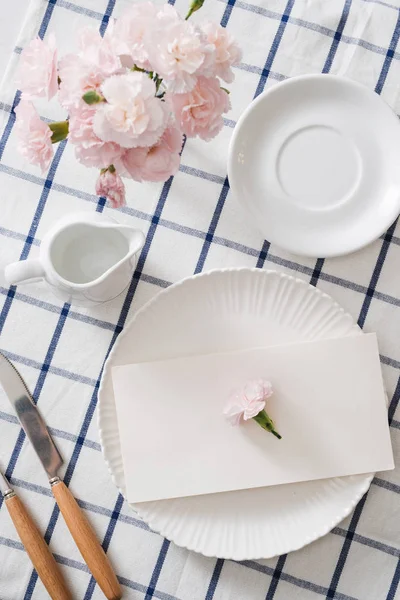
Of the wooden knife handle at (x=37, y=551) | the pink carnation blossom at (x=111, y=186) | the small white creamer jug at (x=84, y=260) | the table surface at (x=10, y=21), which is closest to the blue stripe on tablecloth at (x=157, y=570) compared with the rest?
the wooden knife handle at (x=37, y=551)

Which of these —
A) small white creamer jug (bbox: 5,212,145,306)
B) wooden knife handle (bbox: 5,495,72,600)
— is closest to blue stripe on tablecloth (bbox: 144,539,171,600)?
wooden knife handle (bbox: 5,495,72,600)

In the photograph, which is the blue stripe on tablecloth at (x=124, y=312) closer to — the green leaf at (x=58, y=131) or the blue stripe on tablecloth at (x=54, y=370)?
the blue stripe on tablecloth at (x=54, y=370)

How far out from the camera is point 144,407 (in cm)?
82

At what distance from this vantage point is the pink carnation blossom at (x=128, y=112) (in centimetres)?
52

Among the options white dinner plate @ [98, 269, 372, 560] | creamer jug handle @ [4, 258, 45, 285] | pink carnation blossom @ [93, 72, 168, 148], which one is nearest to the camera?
pink carnation blossom @ [93, 72, 168, 148]

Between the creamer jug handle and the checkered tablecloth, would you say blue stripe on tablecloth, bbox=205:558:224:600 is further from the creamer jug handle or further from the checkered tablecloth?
the creamer jug handle

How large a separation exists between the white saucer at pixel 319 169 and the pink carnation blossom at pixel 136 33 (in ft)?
0.98

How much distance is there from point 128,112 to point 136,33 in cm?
8

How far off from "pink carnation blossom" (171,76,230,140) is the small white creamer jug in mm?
168

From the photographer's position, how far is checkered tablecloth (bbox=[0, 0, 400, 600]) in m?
0.85

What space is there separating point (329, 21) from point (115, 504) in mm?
689

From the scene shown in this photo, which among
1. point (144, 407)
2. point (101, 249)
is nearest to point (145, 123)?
point (101, 249)

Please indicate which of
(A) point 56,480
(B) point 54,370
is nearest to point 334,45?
(B) point 54,370

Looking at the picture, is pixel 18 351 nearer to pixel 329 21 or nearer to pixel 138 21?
pixel 138 21
